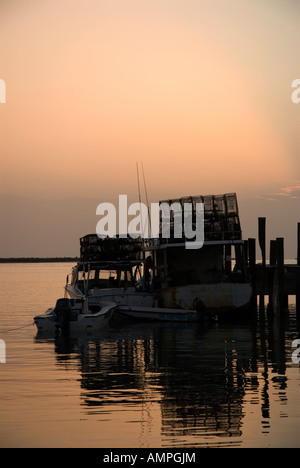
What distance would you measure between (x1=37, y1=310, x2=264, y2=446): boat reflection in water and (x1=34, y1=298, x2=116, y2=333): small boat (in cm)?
69

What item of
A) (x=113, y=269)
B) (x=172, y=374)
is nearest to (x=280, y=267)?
(x=113, y=269)

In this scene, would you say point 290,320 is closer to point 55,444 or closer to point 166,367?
point 166,367

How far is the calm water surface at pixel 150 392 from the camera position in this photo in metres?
17.8

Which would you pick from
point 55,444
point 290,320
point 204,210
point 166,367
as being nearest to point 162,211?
point 204,210

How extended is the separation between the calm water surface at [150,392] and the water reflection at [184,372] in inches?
1.2

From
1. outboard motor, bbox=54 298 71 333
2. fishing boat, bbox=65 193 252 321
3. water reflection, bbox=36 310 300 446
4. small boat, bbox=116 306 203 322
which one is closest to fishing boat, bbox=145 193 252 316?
fishing boat, bbox=65 193 252 321

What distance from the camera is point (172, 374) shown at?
87.0 ft

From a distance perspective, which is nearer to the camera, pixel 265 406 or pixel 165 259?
pixel 265 406

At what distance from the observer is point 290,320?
171ft

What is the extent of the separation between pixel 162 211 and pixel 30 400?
28164mm

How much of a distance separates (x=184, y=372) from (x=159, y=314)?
1824 cm

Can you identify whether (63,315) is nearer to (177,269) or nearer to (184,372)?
(177,269)

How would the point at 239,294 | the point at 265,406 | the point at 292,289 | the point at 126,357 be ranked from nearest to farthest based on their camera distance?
the point at 265,406
the point at 126,357
the point at 239,294
the point at 292,289

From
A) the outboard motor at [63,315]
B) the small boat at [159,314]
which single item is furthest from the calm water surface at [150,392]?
the small boat at [159,314]
